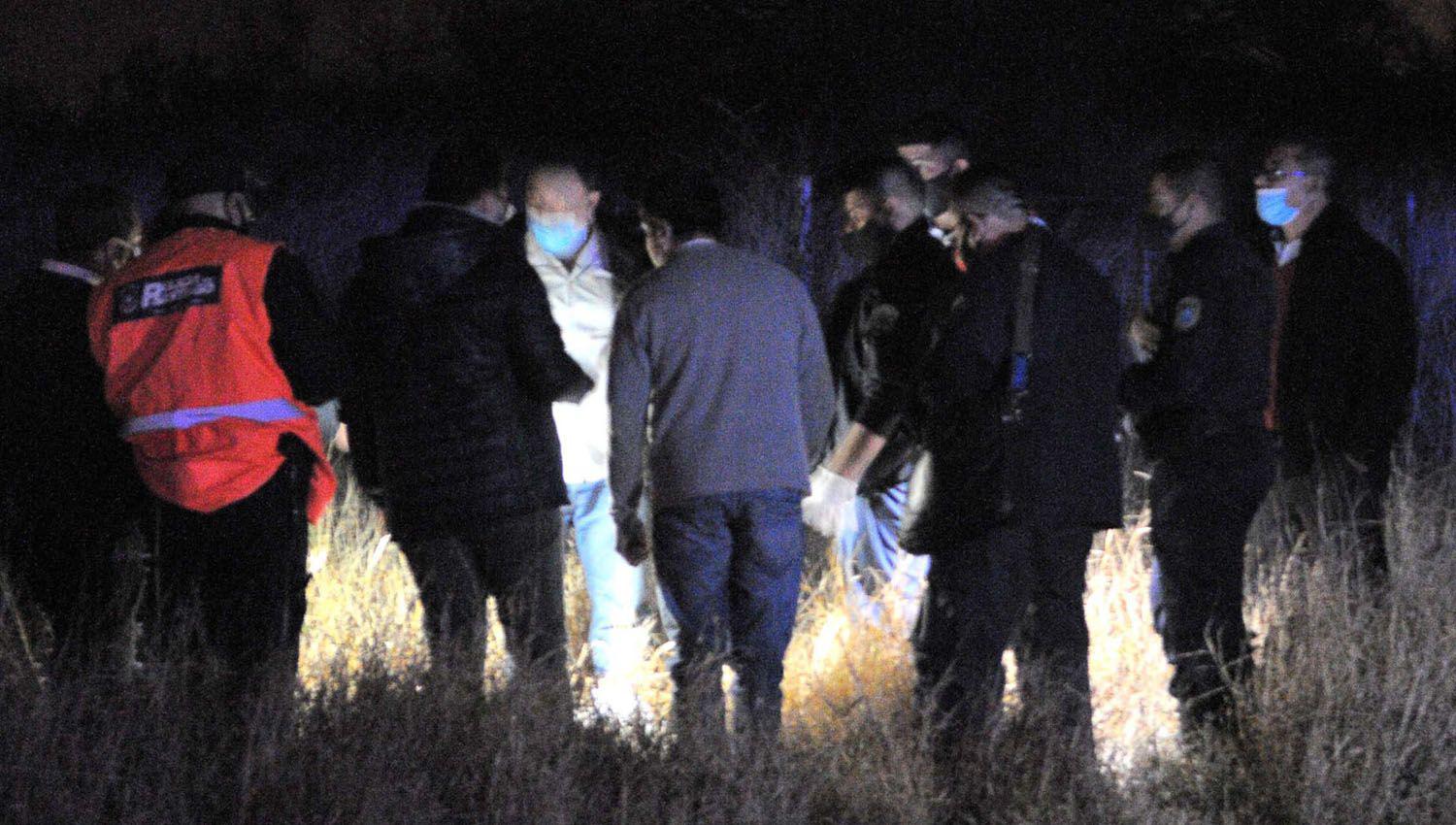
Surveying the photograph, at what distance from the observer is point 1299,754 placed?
5.43m

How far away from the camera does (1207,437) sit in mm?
5789

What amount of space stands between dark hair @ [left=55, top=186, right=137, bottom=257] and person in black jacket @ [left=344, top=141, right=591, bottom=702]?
0.79 meters

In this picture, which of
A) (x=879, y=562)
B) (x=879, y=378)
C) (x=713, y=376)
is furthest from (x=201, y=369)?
(x=879, y=562)

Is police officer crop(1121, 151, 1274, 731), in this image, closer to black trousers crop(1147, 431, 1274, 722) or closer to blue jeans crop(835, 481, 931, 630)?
black trousers crop(1147, 431, 1274, 722)

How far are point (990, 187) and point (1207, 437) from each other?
Answer: 3.03 feet

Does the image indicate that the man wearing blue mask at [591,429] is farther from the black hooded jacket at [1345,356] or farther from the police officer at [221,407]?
the black hooded jacket at [1345,356]

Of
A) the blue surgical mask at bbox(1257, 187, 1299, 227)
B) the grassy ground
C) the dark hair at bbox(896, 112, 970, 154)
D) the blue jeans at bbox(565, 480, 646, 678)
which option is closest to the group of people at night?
the grassy ground

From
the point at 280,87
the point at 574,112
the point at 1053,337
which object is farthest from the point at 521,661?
the point at 280,87

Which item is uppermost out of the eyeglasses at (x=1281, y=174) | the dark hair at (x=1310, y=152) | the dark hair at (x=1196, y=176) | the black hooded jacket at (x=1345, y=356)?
Answer: the dark hair at (x=1310, y=152)

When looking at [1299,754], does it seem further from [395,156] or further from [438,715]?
[395,156]

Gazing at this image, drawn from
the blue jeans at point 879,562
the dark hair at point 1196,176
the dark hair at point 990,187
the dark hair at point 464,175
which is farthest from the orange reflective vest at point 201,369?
the dark hair at point 1196,176

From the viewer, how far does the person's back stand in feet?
18.5

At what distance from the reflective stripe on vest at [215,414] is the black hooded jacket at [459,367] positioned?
384 mm

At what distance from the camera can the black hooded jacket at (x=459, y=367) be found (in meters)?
5.54
